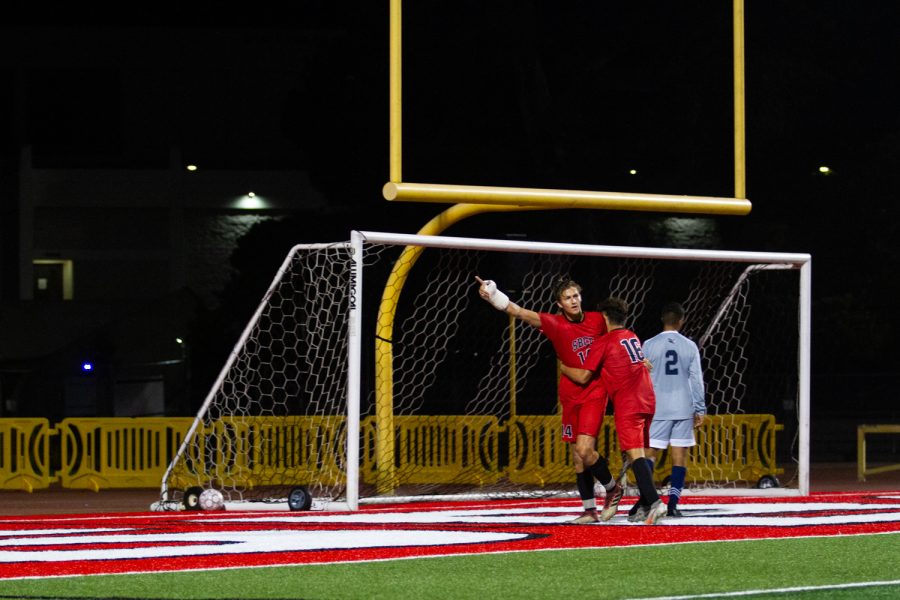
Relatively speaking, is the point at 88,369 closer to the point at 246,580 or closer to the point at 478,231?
the point at 478,231

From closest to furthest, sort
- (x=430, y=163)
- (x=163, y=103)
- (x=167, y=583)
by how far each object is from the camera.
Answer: (x=167, y=583), (x=430, y=163), (x=163, y=103)

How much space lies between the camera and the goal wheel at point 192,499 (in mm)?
13195

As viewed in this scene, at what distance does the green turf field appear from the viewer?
6602 mm

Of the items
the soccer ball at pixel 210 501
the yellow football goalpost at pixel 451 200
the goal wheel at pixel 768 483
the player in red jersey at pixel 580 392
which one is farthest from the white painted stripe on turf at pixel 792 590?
the goal wheel at pixel 768 483

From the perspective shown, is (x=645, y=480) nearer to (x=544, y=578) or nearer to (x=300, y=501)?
(x=544, y=578)

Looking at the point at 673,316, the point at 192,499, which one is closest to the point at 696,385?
the point at 673,316

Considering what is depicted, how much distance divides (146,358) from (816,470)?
59.2 ft

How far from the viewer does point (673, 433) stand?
11.6m

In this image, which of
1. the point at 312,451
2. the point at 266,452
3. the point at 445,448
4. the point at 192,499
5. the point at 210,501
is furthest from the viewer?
the point at 445,448

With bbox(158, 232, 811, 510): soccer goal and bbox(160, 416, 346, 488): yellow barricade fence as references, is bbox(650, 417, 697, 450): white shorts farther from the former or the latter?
bbox(160, 416, 346, 488): yellow barricade fence

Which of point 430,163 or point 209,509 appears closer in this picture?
point 209,509

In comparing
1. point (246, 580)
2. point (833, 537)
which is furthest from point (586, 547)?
point (246, 580)

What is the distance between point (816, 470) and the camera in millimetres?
22234

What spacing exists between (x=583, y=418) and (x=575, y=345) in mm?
499
